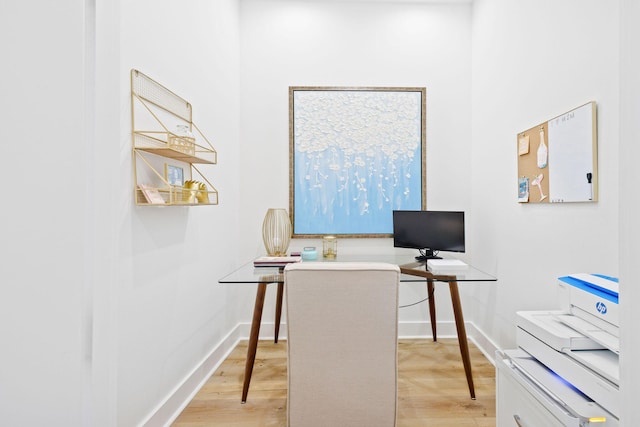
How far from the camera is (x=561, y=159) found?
62.3 inches

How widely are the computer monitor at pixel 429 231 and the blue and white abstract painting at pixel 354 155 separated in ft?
0.68

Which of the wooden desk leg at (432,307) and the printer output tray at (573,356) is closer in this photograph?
the printer output tray at (573,356)

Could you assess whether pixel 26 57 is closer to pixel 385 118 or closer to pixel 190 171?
pixel 190 171

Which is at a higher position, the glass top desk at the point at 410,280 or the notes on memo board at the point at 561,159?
the notes on memo board at the point at 561,159

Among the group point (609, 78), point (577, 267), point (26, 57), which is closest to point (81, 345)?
point (26, 57)

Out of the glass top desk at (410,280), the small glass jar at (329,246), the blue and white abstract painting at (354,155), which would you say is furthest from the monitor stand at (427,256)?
the small glass jar at (329,246)

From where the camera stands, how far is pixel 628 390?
539 millimetres

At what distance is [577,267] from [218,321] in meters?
2.22

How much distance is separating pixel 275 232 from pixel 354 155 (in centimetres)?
95

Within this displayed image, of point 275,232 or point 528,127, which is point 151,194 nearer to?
point 275,232

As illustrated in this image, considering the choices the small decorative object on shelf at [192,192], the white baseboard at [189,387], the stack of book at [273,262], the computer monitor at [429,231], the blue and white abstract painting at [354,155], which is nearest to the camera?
the white baseboard at [189,387]

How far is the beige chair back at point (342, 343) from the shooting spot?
1.28 m

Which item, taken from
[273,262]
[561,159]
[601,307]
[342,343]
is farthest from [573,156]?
[273,262]

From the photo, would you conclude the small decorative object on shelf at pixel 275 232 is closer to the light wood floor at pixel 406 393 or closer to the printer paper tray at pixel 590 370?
the light wood floor at pixel 406 393
